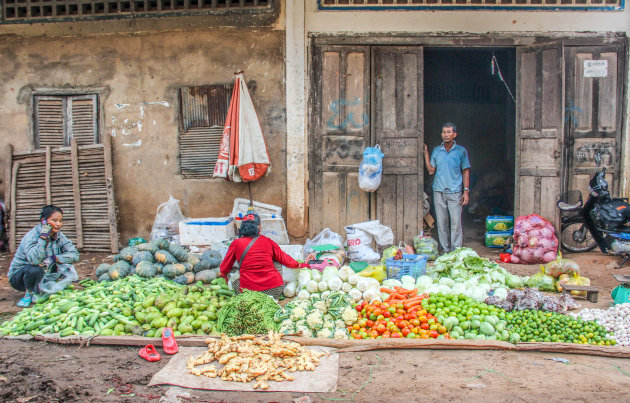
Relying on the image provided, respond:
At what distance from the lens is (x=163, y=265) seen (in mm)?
6500

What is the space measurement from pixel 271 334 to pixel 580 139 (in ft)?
18.9

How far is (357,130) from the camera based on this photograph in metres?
7.78

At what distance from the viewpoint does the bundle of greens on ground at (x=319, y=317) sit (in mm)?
4641

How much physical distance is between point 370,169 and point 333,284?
2.31 meters

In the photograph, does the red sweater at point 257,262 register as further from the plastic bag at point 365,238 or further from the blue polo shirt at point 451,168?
the blue polo shirt at point 451,168

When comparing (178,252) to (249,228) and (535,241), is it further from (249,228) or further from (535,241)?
(535,241)

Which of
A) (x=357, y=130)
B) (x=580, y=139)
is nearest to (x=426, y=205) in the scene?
(x=357, y=130)

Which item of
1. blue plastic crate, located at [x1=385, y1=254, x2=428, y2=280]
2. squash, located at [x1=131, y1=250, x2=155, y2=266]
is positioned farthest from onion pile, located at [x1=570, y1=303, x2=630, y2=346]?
squash, located at [x1=131, y1=250, x2=155, y2=266]

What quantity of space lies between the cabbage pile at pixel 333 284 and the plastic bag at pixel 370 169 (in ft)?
6.06

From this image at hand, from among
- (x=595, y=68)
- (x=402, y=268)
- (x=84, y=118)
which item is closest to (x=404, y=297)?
(x=402, y=268)

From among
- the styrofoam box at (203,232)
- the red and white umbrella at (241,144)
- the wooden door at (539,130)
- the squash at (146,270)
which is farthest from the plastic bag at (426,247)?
the squash at (146,270)

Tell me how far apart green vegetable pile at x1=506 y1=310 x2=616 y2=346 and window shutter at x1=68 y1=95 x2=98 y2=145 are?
6.65 m

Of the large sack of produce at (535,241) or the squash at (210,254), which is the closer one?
the squash at (210,254)

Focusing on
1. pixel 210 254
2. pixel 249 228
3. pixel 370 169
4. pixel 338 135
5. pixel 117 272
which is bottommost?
pixel 117 272
